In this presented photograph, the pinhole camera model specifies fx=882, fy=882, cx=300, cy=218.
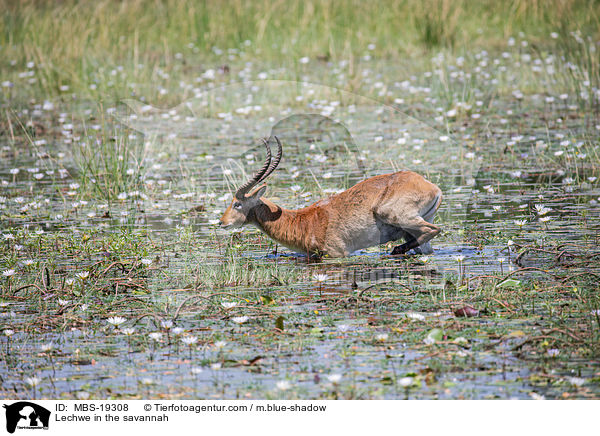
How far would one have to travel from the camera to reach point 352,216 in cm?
791

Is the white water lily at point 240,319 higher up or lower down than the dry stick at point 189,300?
higher up

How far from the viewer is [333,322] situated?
236 inches

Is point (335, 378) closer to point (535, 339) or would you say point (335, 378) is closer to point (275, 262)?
point (535, 339)

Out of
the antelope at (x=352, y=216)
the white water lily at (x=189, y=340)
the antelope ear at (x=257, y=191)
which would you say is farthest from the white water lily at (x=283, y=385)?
the antelope ear at (x=257, y=191)

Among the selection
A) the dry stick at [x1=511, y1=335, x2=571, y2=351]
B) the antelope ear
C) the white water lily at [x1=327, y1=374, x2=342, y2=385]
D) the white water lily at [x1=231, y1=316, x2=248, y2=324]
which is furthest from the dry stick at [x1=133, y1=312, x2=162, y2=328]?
the dry stick at [x1=511, y1=335, x2=571, y2=351]

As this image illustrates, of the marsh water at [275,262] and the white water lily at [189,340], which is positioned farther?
the white water lily at [189,340]

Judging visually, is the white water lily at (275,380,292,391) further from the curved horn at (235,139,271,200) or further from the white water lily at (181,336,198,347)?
the curved horn at (235,139,271,200)

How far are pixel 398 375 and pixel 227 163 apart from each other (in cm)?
611

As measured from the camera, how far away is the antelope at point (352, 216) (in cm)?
773
